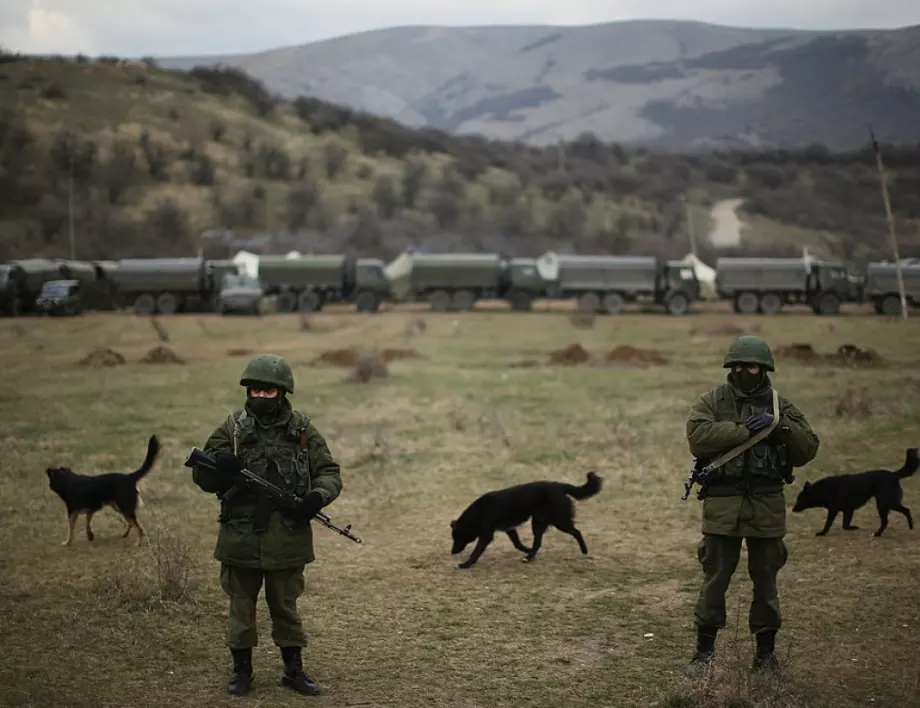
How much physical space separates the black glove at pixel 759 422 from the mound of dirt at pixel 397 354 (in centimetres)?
1999

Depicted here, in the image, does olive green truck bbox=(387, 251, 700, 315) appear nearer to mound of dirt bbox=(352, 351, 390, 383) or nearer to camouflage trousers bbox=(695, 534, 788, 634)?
mound of dirt bbox=(352, 351, 390, 383)

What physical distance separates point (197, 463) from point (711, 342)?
25.7 m

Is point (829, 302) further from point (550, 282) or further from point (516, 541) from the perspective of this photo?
point (516, 541)

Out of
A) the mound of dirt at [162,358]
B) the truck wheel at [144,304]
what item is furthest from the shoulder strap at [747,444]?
the truck wheel at [144,304]

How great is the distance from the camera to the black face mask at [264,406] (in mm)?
5301

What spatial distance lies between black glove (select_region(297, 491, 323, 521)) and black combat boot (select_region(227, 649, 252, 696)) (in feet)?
2.84

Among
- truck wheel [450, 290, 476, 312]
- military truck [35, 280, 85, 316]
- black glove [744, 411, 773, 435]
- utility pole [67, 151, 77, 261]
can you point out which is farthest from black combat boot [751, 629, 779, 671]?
utility pole [67, 151, 77, 261]

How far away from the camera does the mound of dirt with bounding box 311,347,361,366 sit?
78.5 feet

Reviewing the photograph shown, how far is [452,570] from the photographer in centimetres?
829

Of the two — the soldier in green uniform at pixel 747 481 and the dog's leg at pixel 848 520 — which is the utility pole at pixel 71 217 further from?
the soldier in green uniform at pixel 747 481

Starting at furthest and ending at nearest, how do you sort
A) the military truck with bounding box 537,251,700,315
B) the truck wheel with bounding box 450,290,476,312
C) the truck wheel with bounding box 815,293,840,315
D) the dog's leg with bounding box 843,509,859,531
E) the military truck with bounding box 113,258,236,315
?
the truck wheel with bounding box 450,290,476,312, the military truck with bounding box 113,258,236,315, the military truck with bounding box 537,251,700,315, the truck wheel with bounding box 815,293,840,315, the dog's leg with bounding box 843,509,859,531

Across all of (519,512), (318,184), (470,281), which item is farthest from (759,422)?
(318,184)

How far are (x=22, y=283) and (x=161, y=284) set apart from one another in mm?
5644

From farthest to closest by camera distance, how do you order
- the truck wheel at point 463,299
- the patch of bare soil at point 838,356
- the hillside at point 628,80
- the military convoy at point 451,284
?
the truck wheel at point 463,299 → the military convoy at point 451,284 → the hillside at point 628,80 → the patch of bare soil at point 838,356
